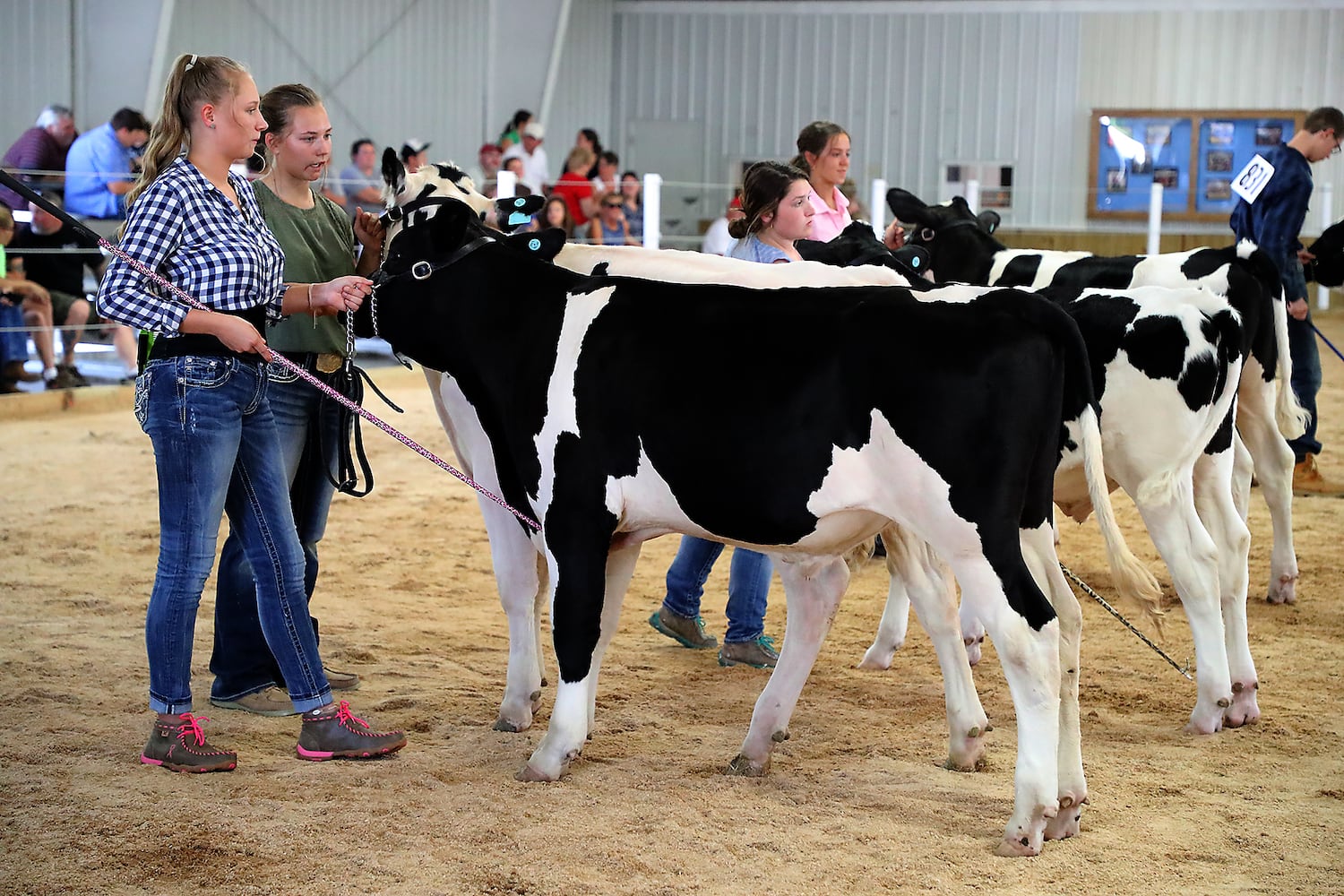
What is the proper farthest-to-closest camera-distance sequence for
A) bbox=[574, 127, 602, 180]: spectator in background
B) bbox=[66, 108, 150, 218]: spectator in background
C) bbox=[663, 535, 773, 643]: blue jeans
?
bbox=[574, 127, 602, 180]: spectator in background
bbox=[66, 108, 150, 218]: spectator in background
bbox=[663, 535, 773, 643]: blue jeans

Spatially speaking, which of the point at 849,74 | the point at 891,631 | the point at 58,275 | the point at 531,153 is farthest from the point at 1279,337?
the point at 849,74

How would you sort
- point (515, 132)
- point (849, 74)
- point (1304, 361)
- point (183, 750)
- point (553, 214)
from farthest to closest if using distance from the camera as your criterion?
point (849, 74) < point (515, 132) < point (553, 214) < point (1304, 361) < point (183, 750)

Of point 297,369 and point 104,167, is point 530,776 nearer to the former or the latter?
point 297,369

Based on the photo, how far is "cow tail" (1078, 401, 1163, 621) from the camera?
3.54m

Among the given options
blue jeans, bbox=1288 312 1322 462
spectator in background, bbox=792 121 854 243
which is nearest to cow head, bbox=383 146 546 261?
spectator in background, bbox=792 121 854 243

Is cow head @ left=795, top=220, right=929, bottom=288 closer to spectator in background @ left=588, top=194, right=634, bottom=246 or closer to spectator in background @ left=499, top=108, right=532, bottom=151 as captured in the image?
spectator in background @ left=588, top=194, right=634, bottom=246

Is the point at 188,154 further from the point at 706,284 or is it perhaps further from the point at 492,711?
the point at 492,711

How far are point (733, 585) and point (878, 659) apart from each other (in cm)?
63

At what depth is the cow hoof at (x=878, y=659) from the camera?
5266mm

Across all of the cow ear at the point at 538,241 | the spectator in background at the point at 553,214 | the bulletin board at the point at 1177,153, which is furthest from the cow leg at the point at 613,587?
the bulletin board at the point at 1177,153

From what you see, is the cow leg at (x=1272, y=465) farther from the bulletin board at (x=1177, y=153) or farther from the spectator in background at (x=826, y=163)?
the bulletin board at (x=1177, y=153)

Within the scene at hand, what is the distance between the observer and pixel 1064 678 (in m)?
3.68

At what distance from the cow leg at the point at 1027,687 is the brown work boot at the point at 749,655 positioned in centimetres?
186

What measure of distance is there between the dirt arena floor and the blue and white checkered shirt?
1311 mm
